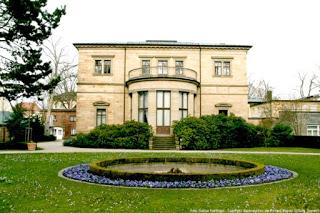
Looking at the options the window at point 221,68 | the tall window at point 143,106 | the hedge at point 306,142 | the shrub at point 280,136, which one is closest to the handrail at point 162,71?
the window at point 221,68

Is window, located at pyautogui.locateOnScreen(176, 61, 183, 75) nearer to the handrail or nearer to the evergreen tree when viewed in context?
the handrail

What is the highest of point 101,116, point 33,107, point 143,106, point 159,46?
point 159,46

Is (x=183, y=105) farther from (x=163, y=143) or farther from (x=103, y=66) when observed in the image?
(x=103, y=66)

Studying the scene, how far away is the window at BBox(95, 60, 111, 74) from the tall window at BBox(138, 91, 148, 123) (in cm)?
571

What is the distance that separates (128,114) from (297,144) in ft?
55.0

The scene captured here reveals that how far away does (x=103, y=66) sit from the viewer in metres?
34.9

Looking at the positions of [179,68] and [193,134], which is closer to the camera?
[193,134]

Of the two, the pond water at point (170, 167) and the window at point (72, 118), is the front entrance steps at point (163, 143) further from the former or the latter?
the window at point (72, 118)

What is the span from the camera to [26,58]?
67.3ft

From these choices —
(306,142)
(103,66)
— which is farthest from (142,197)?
(103,66)

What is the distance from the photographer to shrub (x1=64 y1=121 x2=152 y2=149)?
27.1 m

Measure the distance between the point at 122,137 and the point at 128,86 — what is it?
7.85 meters

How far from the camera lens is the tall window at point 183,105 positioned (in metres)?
31.0

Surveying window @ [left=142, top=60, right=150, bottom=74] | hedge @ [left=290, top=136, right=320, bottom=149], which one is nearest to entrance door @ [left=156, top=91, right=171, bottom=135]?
window @ [left=142, top=60, right=150, bottom=74]
